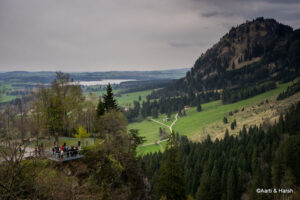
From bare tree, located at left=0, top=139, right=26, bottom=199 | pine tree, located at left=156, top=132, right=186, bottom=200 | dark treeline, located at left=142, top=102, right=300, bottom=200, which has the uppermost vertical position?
bare tree, located at left=0, top=139, right=26, bottom=199

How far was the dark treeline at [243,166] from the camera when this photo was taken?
77188 mm

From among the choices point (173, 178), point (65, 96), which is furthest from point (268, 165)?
point (65, 96)

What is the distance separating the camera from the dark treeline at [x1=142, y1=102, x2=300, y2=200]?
253 feet

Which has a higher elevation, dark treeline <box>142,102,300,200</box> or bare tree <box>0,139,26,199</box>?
bare tree <box>0,139,26,199</box>

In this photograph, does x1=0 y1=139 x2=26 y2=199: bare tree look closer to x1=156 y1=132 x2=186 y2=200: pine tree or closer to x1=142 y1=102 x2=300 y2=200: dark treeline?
x1=156 y1=132 x2=186 y2=200: pine tree

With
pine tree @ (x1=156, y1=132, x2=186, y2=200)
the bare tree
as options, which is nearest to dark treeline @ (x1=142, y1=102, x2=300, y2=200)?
pine tree @ (x1=156, y1=132, x2=186, y2=200)

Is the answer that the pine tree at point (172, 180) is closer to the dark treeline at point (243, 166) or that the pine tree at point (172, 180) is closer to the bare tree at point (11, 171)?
the bare tree at point (11, 171)

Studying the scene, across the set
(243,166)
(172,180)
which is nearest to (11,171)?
(172,180)

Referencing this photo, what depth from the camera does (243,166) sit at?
88875mm

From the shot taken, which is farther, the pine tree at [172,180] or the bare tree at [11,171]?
the pine tree at [172,180]

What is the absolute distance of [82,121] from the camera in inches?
2076

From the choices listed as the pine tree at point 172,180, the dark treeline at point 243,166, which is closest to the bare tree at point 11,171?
the pine tree at point 172,180

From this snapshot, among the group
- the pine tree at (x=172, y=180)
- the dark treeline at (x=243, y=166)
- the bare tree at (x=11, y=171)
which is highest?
the bare tree at (x=11, y=171)

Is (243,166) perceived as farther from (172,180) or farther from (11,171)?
(11,171)
